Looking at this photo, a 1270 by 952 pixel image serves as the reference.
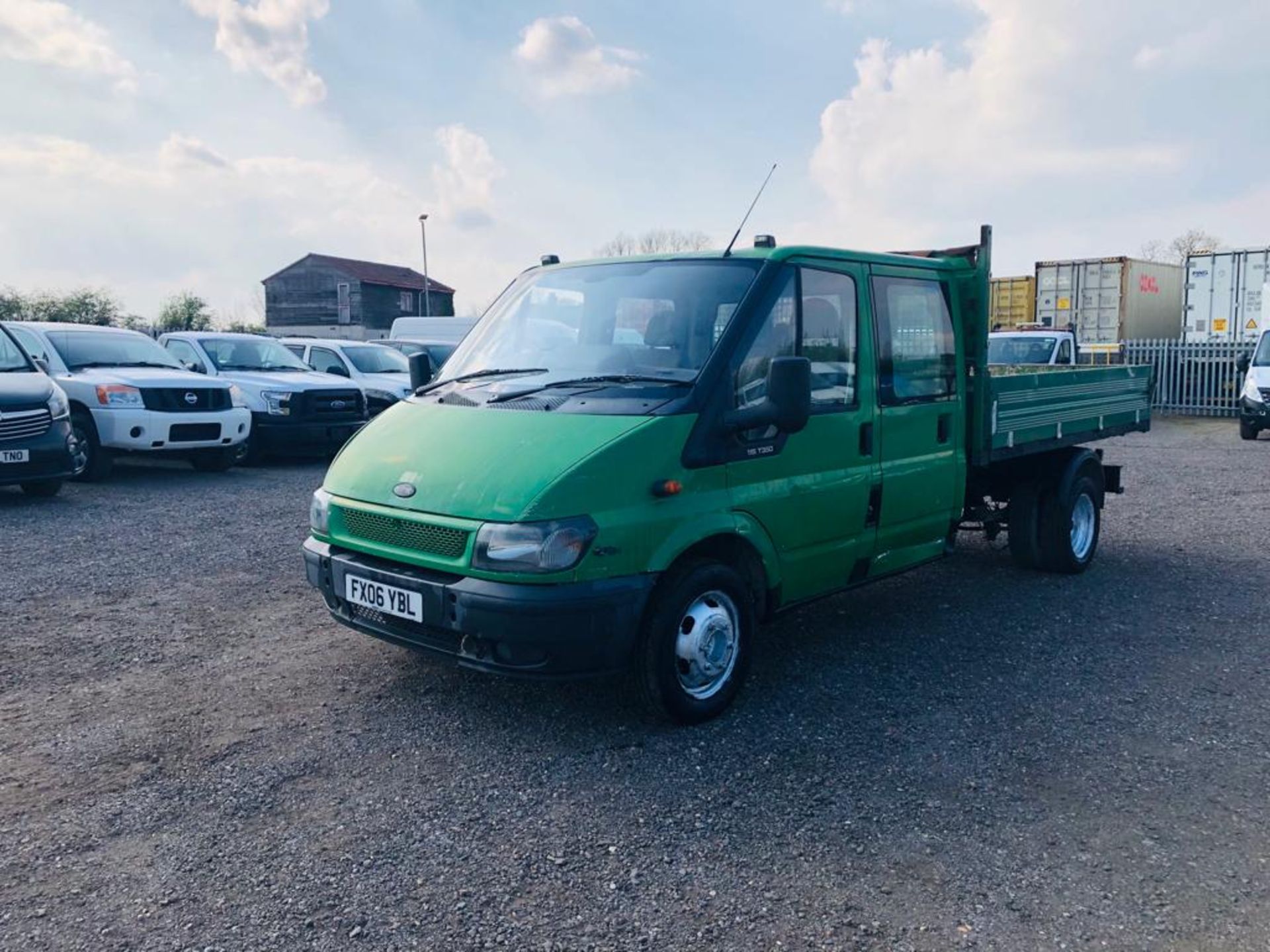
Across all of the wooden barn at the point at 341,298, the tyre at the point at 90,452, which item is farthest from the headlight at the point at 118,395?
the wooden barn at the point at 341,298

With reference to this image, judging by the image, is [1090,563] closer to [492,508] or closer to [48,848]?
[492,508]

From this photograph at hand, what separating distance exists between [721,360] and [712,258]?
700 millimetres

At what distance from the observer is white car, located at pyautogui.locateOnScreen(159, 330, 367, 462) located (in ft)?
43.1

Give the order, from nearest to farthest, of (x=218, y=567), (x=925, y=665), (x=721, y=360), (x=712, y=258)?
(x=721, y=360) → (x=712, y=258) → (x=925, y=665) → (x=218, y=567)

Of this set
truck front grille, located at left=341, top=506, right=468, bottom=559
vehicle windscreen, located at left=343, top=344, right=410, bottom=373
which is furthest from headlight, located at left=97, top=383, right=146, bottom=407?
truck front grille, located at left=341, top=506, right=468, bottom=559

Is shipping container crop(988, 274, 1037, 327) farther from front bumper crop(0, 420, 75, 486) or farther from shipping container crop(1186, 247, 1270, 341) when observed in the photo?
front bumper crop(0, 420, 75, 486)

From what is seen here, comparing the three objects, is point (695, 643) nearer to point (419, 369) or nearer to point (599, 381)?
point (599, 381)

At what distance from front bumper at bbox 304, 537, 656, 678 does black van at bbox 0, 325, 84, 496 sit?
7.01m

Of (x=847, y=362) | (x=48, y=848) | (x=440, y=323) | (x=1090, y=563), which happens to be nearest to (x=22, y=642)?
(x=48, y=848)

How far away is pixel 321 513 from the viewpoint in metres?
4.79

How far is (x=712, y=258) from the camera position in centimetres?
494

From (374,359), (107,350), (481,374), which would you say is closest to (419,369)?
(481,374)

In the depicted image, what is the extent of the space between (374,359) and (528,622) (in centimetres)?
1324

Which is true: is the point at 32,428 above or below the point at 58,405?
below
